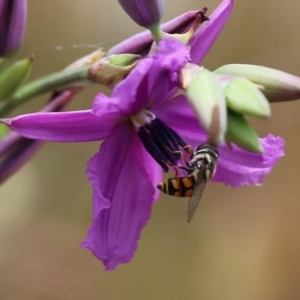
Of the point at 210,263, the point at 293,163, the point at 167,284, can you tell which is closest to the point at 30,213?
the point at 167,284

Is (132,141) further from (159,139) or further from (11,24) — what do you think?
(11,24)

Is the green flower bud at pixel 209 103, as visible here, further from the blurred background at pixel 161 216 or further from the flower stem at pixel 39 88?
the blurred background at pixel 161 216

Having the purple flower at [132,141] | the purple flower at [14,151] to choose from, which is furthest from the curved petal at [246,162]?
the purple flower at [14,151]

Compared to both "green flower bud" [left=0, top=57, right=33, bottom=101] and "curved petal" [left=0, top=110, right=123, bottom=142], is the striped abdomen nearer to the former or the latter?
"curved petal" [left=0, top=110, right=123, bottom=142]

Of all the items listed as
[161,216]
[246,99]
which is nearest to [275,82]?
[246,99]

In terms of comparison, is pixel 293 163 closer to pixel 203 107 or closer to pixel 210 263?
pixel 210 263

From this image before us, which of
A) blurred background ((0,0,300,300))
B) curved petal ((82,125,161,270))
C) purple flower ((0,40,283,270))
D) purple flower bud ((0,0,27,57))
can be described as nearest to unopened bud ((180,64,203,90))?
purple flower ((0,40,283,270))
